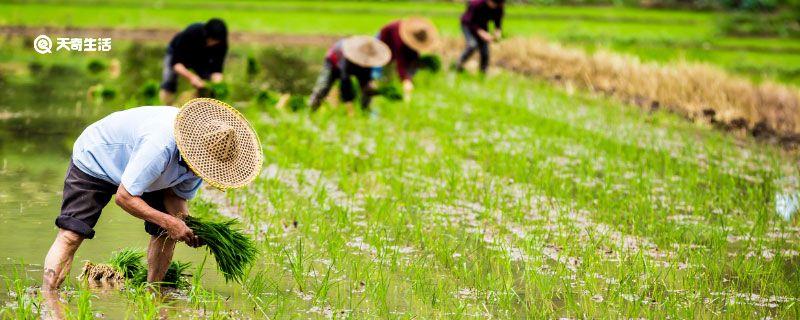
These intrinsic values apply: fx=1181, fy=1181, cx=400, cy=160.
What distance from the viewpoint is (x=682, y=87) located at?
12602mm

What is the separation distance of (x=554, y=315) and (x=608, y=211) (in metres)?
2.21

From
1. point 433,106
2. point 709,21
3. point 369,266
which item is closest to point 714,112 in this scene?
point 433,106

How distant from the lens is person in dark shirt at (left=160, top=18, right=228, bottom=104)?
9320mm

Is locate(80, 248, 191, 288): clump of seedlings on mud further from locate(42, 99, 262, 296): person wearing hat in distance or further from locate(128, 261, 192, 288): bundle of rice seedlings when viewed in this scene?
locate(42, 99, 262, 296): person wearing hat in distance

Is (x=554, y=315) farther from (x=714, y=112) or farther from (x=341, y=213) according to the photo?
(x=714, y=112)

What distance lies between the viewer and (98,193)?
15.9 feet

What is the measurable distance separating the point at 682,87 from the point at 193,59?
5535 mm

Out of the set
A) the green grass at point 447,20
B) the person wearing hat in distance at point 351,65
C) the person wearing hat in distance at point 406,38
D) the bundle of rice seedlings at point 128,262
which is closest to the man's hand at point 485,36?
the person wearing hat in distance at point 406,38

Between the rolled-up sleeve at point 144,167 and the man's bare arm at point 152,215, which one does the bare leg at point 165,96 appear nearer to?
the man's bare arm at point 152,215

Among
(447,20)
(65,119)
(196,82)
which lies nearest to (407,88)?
(196,82)

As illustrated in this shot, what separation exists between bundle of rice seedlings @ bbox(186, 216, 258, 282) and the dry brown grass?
703cm

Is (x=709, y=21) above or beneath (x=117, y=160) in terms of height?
beneath

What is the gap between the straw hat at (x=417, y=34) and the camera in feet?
37.0

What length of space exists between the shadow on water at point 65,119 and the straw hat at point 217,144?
611mm
